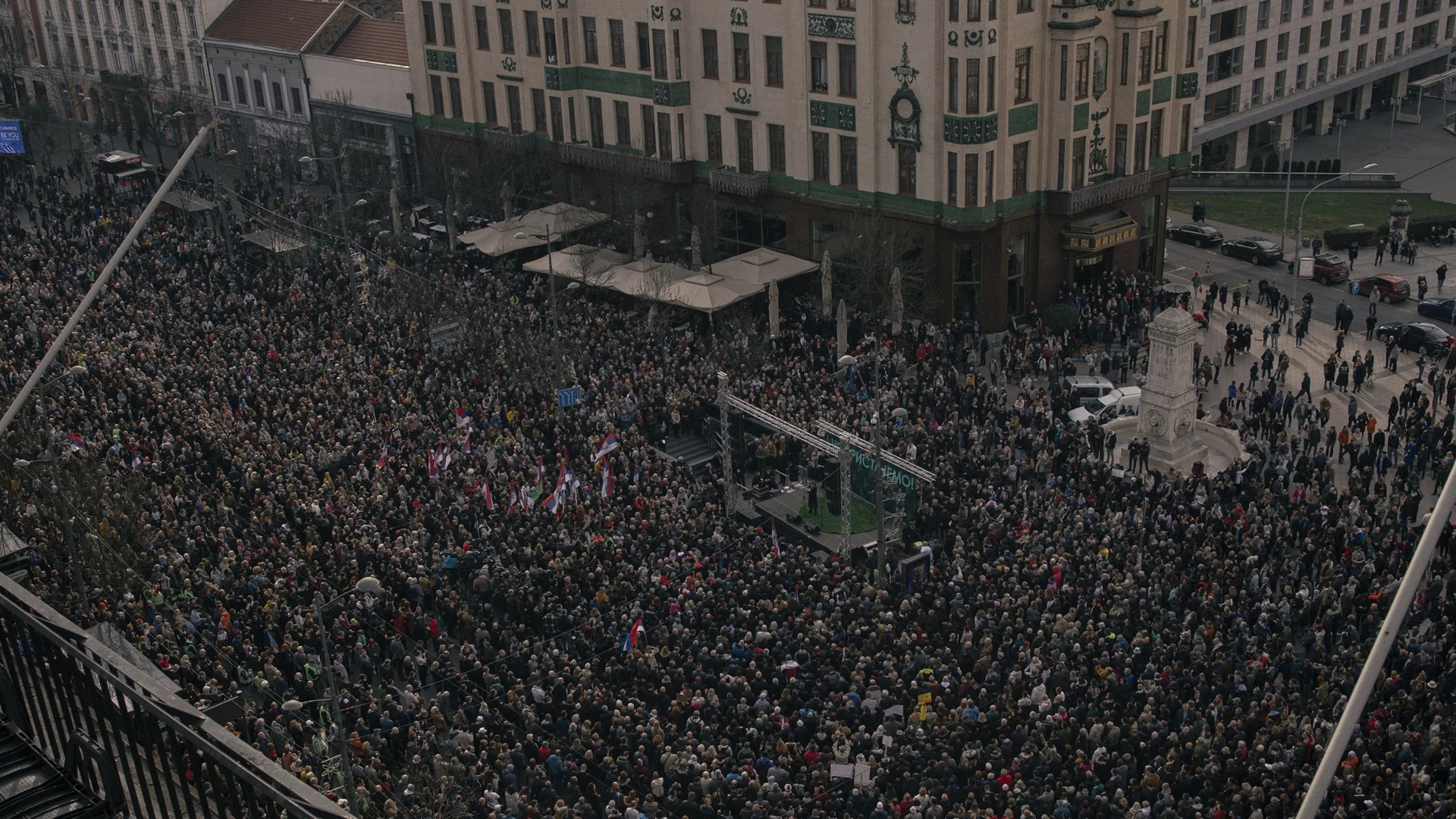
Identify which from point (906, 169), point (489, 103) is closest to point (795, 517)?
point (906, 169)

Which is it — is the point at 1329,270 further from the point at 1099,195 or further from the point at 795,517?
the point at 795,517

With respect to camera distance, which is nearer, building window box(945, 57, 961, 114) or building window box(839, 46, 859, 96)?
building window box(945, 57, 961, 114)

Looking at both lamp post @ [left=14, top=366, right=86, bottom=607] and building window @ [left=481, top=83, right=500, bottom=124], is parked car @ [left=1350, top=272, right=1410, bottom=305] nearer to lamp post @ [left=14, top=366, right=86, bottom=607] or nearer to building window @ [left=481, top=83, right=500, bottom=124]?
building window @ [left=481, top=83, right=500, bottom=124]

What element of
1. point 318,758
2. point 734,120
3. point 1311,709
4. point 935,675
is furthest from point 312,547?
point 734,120

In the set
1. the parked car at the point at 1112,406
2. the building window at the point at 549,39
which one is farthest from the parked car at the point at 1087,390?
the building window at the point at 549,39

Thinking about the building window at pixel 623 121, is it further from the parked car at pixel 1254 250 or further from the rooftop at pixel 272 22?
the parked car at pixel 1254 250

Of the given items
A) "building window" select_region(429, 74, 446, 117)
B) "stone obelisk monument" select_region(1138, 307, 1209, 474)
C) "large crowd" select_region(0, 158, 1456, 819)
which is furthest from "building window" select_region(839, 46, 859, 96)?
"building window" select_region(429, 74, 446, 117)
